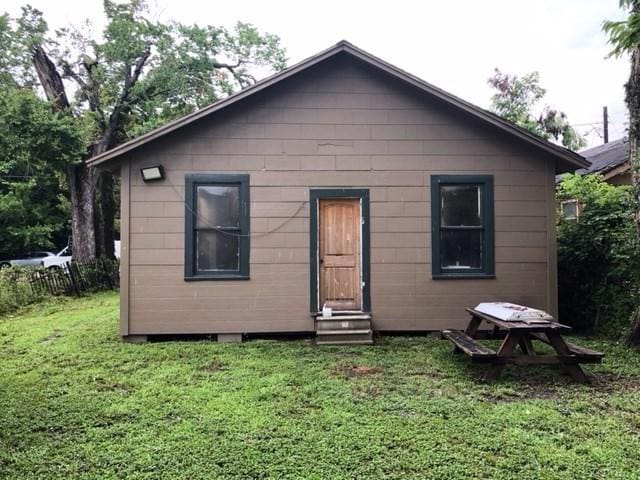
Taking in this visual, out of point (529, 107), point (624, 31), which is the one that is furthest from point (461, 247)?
point (529, 107)

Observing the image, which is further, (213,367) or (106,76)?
(106,76)

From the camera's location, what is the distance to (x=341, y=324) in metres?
6.35

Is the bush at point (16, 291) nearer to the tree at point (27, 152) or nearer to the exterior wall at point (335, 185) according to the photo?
the tree at point (27, 152)

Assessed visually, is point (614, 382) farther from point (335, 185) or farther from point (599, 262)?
point (335, 185)

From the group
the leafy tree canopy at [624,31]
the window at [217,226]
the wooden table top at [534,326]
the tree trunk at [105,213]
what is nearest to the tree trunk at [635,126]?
the leafy tree canopy at [624,31]

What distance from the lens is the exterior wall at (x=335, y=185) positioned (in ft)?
21.5

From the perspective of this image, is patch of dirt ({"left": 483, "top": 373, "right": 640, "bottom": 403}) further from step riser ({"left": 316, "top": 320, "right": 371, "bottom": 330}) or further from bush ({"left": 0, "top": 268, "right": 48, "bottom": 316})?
bush ({"left": 0, "top": 268, "right": 48, "bottom": 316})

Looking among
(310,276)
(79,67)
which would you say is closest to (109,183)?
(79,67)

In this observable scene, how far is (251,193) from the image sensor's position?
6.64 meters

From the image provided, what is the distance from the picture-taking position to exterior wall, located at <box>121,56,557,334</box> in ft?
21.5

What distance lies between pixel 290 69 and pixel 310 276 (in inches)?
119

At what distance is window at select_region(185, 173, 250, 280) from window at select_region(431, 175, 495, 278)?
2.88 m

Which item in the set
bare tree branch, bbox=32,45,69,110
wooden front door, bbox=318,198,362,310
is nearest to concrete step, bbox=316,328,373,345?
wooden front door, bbox=318,198,362,310

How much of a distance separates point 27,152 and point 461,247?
14.2 m
